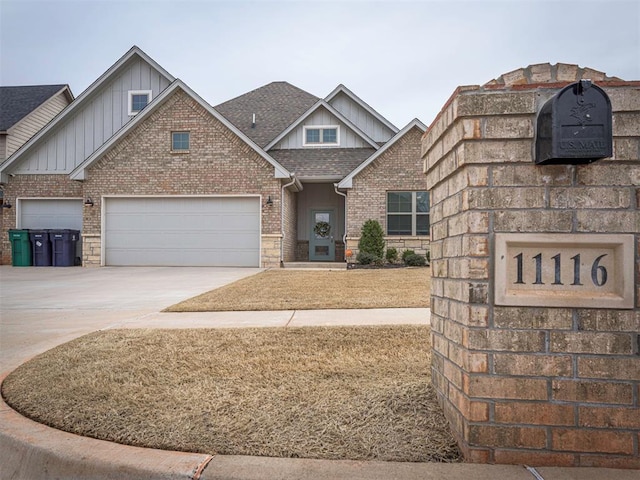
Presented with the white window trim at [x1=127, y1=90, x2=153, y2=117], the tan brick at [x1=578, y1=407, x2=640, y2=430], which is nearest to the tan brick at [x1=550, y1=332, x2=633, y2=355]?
the tan brick at [x1=578, y1=407, x2=640, y2=430]

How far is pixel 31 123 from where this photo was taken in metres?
20.5

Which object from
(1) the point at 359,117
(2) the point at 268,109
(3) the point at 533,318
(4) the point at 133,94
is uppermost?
(2) the point at 268,109

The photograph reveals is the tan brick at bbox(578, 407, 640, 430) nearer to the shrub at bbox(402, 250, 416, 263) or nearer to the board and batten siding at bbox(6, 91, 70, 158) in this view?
the shrub at bbox(402, 250, 416, 263)

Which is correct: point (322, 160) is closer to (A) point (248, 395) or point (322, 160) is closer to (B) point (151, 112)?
A: (B) point (151, 112)

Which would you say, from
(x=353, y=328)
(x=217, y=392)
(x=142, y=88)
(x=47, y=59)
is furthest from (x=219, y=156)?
(x=47, y=59)

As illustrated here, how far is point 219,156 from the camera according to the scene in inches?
620

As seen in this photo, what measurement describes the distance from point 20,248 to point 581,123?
18.8m

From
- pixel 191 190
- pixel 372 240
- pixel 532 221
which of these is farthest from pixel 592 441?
pixel 191 190

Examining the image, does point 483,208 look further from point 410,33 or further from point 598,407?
point 410,33

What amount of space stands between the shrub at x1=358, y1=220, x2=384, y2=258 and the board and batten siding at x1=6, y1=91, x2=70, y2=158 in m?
15.4

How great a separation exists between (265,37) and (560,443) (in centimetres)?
1903

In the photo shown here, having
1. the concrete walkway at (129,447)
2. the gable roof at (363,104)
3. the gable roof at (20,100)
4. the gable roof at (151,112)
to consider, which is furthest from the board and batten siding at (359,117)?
the gable roof at (20,100)

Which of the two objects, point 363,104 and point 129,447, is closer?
point 129,447

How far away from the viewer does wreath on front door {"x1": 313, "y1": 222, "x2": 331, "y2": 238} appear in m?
19.2
